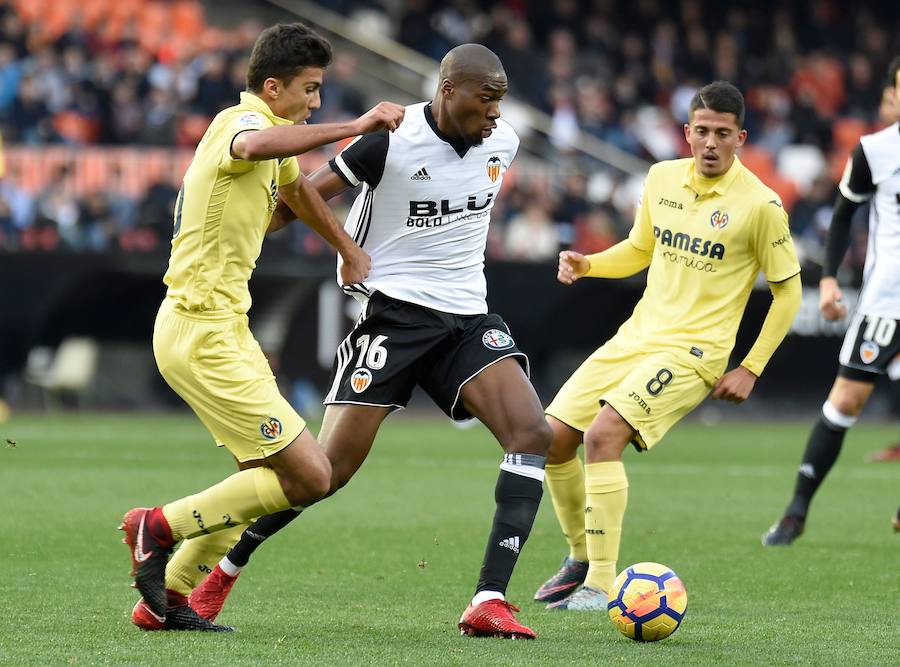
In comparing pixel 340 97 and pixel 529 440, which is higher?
pixel 529 440

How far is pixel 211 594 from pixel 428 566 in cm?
185

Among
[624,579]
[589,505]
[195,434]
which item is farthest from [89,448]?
[624,579]

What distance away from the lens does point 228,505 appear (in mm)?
5543

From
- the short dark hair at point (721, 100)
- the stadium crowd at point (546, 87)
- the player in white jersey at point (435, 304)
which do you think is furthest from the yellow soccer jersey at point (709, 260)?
the stadium crowd at point (546, 87)

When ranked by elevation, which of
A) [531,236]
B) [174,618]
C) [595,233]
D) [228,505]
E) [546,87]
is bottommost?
[531,236]

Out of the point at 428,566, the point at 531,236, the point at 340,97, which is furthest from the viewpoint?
the point at 340,97

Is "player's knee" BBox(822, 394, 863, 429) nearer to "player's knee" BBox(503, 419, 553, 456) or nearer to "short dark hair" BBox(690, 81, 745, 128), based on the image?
"short dark hair" BBox(690, 81, 745, 128)

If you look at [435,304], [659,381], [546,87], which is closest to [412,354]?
[435,304]

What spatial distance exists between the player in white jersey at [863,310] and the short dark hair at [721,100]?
189cm

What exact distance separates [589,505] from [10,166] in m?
13.9

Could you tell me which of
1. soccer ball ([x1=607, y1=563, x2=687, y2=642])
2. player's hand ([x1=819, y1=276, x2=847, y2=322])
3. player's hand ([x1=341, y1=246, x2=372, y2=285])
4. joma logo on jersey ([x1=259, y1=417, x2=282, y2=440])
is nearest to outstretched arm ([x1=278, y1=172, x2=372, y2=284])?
player's hand ([x1=341, y1=246, x2=372, y2=285])

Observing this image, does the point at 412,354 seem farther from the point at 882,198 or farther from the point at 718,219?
the point at 882,198

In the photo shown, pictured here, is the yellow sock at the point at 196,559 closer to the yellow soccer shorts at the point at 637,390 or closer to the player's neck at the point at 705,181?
the yellow soccer shorts at the point at 637,390

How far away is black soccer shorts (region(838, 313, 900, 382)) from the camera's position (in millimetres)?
8688
